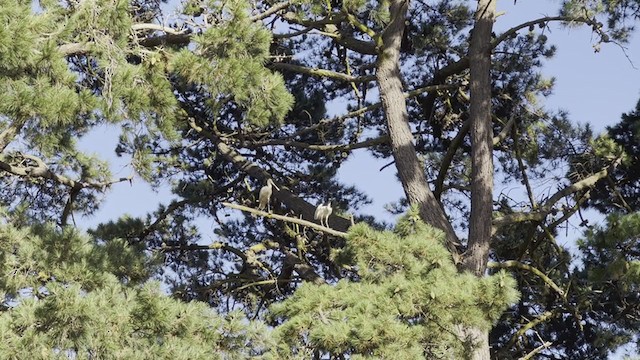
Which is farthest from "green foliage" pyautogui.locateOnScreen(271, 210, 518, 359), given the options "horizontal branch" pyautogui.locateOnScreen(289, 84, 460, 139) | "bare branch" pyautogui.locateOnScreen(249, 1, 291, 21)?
"bare branch" pyautogui.locateOnScreen(249, 1, 291, 21)

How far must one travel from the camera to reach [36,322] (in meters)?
5.14

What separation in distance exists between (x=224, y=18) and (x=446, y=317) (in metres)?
2.57

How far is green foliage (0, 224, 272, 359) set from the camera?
5.09 meters

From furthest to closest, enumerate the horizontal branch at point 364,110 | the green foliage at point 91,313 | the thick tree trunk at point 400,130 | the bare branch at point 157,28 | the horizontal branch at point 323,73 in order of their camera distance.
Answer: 1. the horizontal branch at point 364,110
2. the horizontal branch at point 323,73
3. the thick tree trunk at point 400,130
4. the bare branch at point 157,28
5. the green foliage at point 91,313

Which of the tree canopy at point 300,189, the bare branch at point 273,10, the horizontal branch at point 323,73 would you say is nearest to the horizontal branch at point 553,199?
the tree canopy at point 300,189

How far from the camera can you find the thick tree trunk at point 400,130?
6863 mm

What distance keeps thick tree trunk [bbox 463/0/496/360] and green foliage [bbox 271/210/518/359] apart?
85 cm

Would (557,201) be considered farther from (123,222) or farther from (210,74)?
(123,222)

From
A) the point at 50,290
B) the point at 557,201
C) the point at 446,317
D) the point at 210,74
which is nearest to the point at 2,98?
the point at 50,290

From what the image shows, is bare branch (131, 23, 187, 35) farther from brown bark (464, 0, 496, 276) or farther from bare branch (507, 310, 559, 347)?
bare branch (507, 310, 559, 347)

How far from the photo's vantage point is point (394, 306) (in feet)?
17.3

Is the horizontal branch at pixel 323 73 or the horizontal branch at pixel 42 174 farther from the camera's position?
the horizontal branch at pixel 323 73

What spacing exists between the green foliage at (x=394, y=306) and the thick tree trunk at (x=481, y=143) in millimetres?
848

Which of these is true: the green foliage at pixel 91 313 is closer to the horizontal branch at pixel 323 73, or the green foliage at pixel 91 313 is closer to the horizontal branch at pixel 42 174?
the horizontal branch at pixel 42 174
